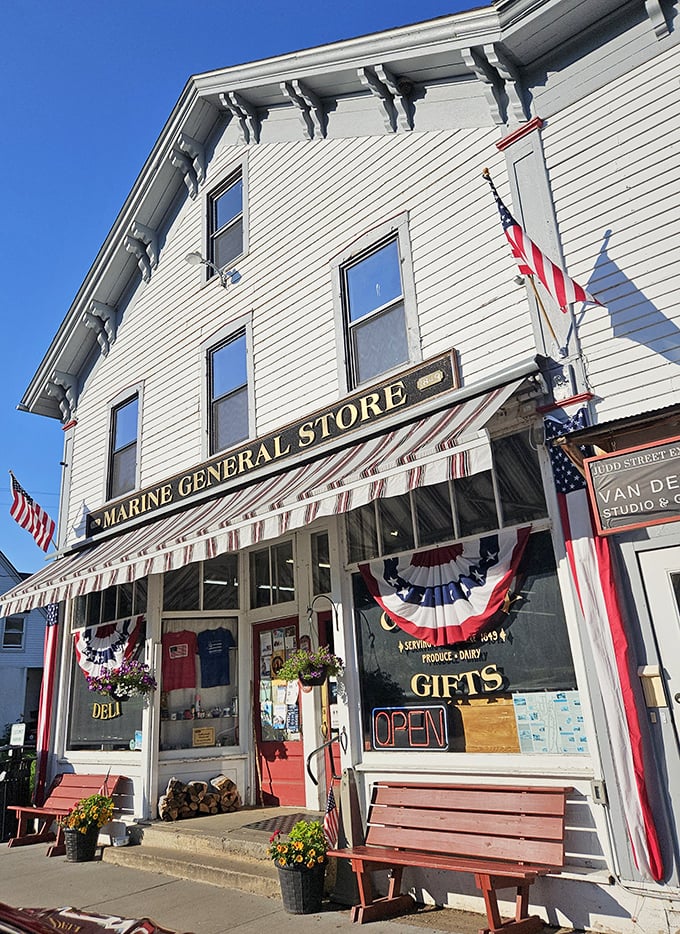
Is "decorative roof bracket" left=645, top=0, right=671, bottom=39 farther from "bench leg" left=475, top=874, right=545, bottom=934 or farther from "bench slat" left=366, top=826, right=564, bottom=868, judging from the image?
"bench leg" left=475, top=874, right=545, bottom=934

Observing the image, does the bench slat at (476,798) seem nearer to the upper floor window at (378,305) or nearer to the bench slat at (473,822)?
the bench slat at (473,822)

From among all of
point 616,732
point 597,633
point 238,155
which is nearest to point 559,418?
point 597,633

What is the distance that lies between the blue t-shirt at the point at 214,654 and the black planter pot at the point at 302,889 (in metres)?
4.25

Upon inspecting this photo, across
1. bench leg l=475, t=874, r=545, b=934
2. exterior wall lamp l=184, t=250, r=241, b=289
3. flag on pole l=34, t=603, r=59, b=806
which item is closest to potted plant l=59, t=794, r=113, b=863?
flag on pole l=34, t=603, r=59, b=806

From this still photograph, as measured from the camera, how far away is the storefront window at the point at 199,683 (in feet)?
33.1

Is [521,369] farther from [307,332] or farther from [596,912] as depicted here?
[596,912]

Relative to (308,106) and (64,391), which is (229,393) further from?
(64,391)

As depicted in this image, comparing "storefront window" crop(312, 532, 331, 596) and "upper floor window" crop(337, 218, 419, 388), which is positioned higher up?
"upper floor window" crop(337, 218, 419, 388)

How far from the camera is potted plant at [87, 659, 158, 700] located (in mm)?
9766

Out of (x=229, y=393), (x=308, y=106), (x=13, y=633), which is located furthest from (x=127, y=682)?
(x=13, y=633)

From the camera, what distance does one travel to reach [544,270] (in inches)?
241

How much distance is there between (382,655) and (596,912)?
2.86 m

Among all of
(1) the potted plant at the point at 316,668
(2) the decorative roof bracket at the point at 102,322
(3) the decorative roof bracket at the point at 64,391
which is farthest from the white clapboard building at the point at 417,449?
(3) the decorative roof bracket at the point at 64,391

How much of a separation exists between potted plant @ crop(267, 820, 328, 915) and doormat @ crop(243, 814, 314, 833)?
4.66 ft
